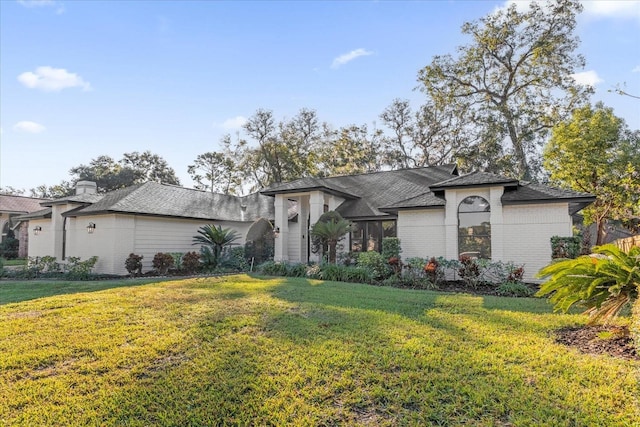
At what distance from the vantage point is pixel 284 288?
1004 cm

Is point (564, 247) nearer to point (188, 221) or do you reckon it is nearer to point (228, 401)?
point (228, 401)

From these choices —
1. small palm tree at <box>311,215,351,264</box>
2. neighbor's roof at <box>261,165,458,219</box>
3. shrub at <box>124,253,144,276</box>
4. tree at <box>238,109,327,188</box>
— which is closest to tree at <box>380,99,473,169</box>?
tree at <box>238,109,327,188</box>

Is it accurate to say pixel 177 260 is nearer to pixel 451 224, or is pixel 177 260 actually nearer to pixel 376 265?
pixel 376 265

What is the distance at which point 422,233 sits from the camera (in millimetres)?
13570

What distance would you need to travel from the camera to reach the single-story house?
40.2 ft

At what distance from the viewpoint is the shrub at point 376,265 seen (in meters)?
12.7

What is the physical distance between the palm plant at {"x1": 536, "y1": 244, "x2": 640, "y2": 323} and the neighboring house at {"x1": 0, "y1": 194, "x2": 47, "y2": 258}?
32353mm

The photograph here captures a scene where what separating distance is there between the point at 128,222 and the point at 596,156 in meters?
23.3

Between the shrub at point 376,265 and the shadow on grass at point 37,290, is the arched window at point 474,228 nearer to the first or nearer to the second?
the shrub at point 376,265

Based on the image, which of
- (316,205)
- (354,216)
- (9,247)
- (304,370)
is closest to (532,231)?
(354,216)

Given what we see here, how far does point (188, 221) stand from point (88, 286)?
6802 mm

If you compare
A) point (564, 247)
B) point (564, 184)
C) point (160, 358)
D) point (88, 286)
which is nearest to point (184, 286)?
point (88, 286)

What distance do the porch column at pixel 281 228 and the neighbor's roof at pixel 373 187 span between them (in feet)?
1.82

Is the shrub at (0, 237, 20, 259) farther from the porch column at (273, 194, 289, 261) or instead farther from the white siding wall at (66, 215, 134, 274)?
the porch column at (273, 194, 289, 261)
